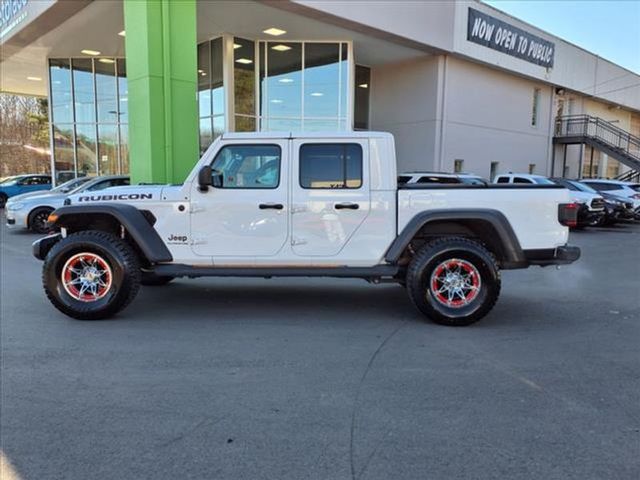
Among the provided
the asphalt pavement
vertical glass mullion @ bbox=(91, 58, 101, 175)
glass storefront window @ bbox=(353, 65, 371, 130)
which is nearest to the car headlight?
the asphalt pavement

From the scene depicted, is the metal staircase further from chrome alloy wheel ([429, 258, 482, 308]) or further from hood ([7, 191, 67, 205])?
chrome alloy wheel ([429, 258, 482, 308])

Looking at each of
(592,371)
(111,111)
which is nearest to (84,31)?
(111,111)

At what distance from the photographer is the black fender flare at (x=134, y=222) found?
5.68 metres

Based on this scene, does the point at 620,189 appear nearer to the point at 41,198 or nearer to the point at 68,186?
the point at 68,186

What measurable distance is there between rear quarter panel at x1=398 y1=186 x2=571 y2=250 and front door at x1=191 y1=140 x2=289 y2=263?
54.4 inches

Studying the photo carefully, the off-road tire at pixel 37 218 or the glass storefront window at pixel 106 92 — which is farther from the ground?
the glass storefront window at pixel 106 92

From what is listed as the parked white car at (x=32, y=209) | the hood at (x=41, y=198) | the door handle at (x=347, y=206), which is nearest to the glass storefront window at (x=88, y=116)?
the hood at (x=41, y=198)

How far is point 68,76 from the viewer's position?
2356 centimetres

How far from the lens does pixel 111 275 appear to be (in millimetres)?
5727

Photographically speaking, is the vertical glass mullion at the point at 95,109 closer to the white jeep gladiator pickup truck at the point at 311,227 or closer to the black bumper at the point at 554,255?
the white jeep gladiator pickup truck at the point at 311,227

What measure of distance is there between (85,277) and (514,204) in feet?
16.0

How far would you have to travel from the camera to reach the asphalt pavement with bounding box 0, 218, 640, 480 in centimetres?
296

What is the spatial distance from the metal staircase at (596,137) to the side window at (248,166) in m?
27.9

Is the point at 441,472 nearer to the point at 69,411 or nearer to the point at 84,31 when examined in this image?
the point at 69,411
